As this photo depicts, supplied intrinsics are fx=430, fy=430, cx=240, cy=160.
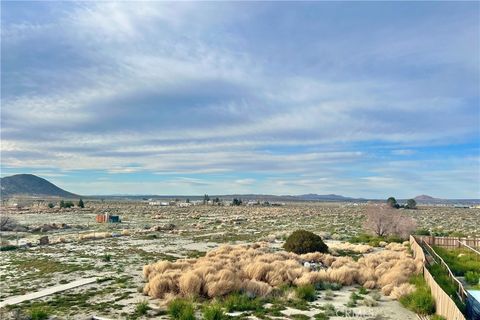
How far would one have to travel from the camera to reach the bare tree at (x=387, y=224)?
3909 centimetres

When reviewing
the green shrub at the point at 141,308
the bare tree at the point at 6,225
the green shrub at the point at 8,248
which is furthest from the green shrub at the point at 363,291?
the bare tree at the point at 6,225

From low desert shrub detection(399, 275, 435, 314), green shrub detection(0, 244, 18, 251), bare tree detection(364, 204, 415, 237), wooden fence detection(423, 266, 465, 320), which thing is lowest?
green shrub detection(0, 244, 18, 251)

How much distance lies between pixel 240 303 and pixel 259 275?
3.84m

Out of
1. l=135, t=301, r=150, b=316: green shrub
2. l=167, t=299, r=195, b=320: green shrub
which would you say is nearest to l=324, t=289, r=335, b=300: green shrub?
l=167, t=299, r=195, b=320: green shrub

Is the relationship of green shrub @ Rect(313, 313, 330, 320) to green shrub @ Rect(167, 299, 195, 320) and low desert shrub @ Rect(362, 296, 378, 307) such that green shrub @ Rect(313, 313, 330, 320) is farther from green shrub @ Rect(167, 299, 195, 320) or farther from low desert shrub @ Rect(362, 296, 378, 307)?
A: green shrub @ Rect(167, 299, 195, 320)

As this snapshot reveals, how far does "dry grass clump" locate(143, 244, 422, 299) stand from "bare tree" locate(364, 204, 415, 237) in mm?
17700

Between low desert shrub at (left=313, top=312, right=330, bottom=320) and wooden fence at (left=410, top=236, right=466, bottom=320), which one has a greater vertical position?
wooden fence at (left=410, top=236, right=466, bottom=320)

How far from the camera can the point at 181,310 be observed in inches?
493

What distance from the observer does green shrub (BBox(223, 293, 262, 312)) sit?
43.5ft

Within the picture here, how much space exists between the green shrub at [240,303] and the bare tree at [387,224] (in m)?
27.4

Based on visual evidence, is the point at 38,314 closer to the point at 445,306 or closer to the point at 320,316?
the point at 320,316

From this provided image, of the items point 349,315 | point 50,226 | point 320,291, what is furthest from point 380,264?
point 50,226

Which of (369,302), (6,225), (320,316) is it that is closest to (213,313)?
(320,316)

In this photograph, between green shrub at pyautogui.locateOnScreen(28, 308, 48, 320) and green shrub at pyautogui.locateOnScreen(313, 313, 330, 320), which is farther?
green shrub at pyautogui.locateOnScreen(313, 313, 330, 320)
